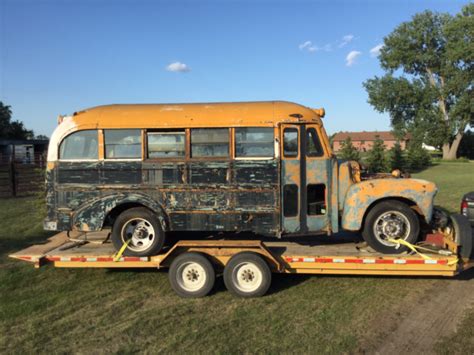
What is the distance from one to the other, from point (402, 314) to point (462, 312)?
81 cm

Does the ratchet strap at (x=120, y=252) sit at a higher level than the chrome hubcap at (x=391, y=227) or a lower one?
lower

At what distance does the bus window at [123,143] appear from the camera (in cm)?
558

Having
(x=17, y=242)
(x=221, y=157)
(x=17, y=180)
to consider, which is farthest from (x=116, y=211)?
(x=17, y=180)

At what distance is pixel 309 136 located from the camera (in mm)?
5598

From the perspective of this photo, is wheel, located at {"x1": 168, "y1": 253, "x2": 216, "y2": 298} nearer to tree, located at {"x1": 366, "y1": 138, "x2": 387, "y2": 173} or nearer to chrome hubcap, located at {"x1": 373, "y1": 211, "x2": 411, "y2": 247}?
chrome hubcap, located at {"x1": 373, "y1": 211, "x2": 411, "y2": 247}

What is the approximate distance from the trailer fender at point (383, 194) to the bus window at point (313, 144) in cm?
73

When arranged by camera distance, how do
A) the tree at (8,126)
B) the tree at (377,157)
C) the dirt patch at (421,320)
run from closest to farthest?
the dirt patch at (421,320), the tree at (377,157), the tree at (8,126)

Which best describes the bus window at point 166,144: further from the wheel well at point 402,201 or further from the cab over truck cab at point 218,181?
the wheel well at point 402,201

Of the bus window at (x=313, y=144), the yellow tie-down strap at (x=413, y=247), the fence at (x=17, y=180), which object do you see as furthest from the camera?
the fence at (x=17, y=180)

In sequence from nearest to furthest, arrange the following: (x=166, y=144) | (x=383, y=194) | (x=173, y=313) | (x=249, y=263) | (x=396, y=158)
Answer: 1. (x=173, y=313)
2. (x=249, y=263)
3. (x=383, y=194)
4. (x=166, y=144)
5. (x=396, y=158)

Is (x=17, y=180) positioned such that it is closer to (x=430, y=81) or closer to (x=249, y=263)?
(x=249, y=263)

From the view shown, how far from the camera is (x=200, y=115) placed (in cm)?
552

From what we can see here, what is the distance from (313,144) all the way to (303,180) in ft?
1.86

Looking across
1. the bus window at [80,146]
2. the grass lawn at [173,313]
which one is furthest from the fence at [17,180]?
the bus window at [80,146]
